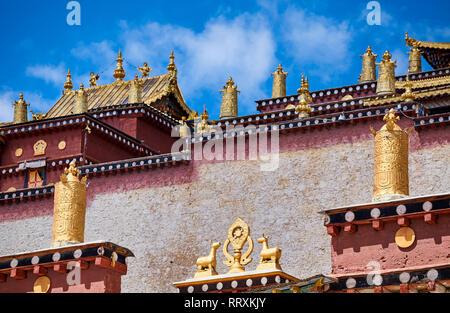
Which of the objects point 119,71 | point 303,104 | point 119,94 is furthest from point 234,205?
point 119,71

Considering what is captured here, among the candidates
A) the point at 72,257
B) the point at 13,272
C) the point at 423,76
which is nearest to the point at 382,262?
the point at 72,257

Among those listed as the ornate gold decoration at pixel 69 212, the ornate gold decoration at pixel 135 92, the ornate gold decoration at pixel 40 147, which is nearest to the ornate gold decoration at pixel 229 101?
the ornate gold decoration at pixel 135 92

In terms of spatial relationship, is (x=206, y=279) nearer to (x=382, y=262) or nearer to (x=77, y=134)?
(x=382, y=262)

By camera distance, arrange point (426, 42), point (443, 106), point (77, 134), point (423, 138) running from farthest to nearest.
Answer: point (426, 42) → point (77, 134) → point (443, 106) → point (423, 138)

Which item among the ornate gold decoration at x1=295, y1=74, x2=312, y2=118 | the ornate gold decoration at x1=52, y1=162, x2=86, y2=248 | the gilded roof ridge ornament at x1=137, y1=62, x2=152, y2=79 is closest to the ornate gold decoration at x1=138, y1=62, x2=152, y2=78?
the gilded roof ridge ornament at x1=137, y1=62, x2=152, y2=79

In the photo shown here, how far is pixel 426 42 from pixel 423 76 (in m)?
2.68

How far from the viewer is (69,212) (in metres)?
17.6

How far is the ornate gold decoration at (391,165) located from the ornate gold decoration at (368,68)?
50.8ft

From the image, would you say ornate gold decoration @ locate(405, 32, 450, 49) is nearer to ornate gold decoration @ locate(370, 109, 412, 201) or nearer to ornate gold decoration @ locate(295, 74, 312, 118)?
ornate gold decoration @ locate(295, 74, 312, 118)

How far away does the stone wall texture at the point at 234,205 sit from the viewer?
73.8 ft

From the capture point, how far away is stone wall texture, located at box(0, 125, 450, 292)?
22484mm

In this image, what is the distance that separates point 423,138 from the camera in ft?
75.1
